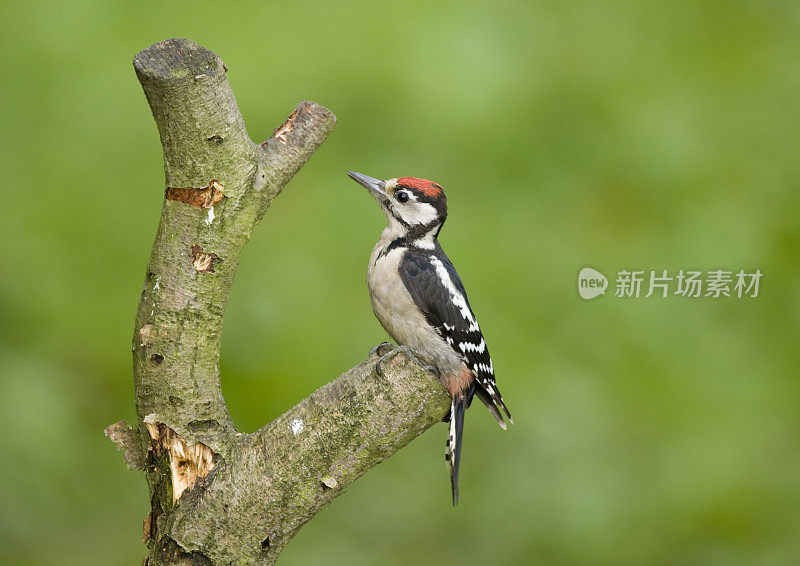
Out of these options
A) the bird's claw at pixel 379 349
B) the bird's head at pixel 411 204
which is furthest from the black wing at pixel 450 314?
the bird's claw at pixel 379 349

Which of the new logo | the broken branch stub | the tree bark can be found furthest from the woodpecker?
the new logo

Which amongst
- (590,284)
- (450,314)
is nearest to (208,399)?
(450,314)

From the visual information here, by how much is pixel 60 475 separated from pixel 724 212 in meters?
3.64

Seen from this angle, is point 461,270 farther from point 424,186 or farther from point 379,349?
point 379,349

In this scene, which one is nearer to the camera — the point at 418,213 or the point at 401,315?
the point at 401,315

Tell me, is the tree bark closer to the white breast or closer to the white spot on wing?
the white breast

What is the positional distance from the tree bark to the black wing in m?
0.38

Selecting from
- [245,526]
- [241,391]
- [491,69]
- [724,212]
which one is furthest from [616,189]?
[245,526]

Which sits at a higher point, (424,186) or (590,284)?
(590,284)

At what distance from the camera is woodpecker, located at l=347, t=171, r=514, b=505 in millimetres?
2414

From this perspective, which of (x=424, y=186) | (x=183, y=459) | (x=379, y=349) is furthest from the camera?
(x=424, y=186)

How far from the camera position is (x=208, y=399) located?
213 centimetres

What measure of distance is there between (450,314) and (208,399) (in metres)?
0.75

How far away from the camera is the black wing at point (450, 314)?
2.47 meters
